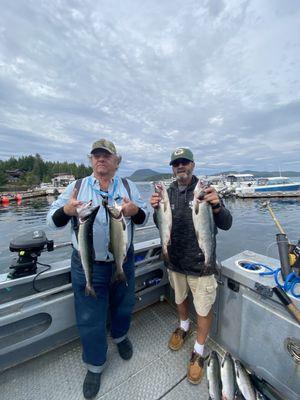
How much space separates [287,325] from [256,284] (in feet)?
Result: 1.39

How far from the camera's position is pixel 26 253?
2.53 meters

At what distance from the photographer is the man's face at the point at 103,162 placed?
94.0 inches

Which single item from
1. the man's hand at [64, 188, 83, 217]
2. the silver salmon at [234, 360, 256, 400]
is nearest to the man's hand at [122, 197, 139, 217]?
the man's hand at [64, 188, 83, 217]

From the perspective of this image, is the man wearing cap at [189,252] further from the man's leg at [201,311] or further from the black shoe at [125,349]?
the black shoe at [125,349]

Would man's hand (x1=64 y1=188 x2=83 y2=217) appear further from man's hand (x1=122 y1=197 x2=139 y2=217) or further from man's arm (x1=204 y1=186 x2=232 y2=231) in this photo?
man's arm (x1=204 y1=186 x2=232 y2=231)

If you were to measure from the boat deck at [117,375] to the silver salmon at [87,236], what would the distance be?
1.31m

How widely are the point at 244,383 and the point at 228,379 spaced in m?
0.16

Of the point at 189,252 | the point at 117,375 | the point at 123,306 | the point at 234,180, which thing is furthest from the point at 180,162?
the point at 234,180

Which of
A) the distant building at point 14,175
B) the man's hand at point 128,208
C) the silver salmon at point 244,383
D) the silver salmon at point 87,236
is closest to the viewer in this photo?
the silver salmon at point 87,236

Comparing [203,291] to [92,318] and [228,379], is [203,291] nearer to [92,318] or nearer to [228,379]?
[228,379]

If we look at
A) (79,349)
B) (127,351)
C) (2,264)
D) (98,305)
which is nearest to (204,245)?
(98,305)

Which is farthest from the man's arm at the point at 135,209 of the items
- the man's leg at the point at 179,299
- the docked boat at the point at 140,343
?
the docked boat at the point at 140,343

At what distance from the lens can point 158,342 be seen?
10.0 ft

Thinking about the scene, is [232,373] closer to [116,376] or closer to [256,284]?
[256,284]
